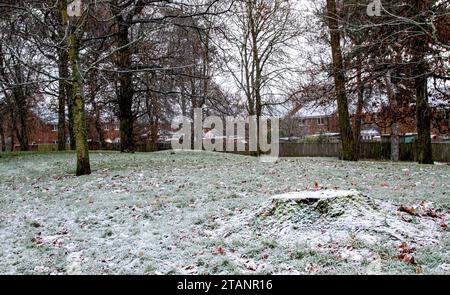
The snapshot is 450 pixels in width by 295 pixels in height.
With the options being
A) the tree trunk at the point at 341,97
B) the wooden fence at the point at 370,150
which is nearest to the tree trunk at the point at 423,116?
the tree trunk at the point at 341,97

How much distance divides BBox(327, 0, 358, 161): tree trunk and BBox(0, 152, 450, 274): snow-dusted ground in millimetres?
5330

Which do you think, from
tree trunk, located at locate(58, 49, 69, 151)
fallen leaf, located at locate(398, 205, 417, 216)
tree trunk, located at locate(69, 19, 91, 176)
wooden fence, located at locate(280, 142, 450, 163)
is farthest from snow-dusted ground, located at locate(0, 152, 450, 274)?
wooden fence, located at locate(280, 142, 450, 163)

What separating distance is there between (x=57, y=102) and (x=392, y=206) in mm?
23633

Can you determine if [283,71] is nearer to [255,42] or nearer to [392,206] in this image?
[255,42]

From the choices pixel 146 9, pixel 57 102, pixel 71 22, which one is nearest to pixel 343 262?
pixel 71 22

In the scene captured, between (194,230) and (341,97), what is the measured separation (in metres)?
11.0

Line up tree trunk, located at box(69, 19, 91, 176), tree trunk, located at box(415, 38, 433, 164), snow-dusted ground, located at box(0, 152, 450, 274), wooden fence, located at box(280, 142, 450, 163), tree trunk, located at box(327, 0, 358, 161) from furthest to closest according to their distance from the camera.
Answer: wooden fence, located at box(280, 142, 450, 163), tree trunk, located at box(327, 0, 358, 161), tree trunk, located at box(415, 38, 433, 164), tree trunk, located at box(69, 19, 91, 176), snow-dusted ground, located at box(0, 152, 450, 274)

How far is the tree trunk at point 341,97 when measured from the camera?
43.5ft

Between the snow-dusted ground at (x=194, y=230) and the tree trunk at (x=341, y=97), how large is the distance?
5330 millimetres

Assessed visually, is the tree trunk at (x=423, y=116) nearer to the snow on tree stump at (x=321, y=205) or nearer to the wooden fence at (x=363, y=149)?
the snow on tree stump at (x=321, y=205)

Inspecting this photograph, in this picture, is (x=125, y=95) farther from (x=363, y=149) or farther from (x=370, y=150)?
(x=370, y=150)

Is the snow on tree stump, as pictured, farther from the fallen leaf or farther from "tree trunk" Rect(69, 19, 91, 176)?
"tree trunk" Rect(69, 19, 91, 176)

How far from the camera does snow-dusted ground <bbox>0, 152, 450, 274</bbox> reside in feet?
12.1

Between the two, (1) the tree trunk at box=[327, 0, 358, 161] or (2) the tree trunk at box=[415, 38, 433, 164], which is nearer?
(2) the tree trunk at box=[415, 38, 433, 164]
